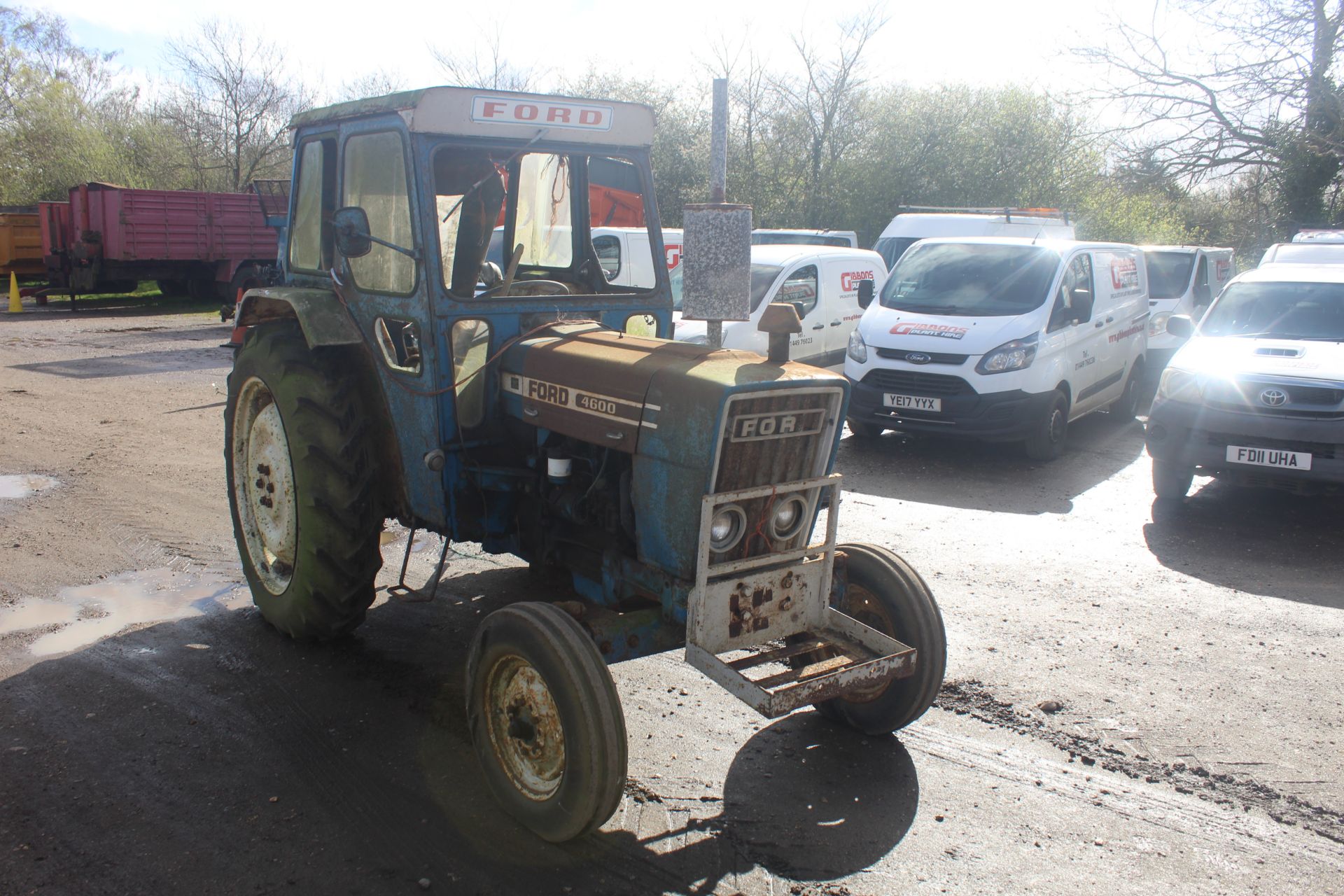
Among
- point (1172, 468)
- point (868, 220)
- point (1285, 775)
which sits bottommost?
point (1285, 775)

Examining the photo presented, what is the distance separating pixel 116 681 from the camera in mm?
4309

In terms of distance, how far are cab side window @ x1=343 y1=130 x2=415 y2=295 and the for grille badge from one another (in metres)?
5.70

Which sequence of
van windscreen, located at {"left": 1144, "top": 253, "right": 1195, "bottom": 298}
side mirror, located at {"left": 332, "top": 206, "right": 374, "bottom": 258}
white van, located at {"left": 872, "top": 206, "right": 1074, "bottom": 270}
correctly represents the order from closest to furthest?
side mirror, located at {"left": 332, "top": 206, "right": 374, "bottom": 258} < van windscreen, located at {"left": 1144, "top": 253, "right": 1195, "bottom": 298} < white van, located at {"left": 872, "top": 206, "right": 1074, "bottom": 270}

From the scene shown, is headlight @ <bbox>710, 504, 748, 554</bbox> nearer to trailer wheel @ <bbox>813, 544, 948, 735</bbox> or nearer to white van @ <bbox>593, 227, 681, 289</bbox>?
trailer wheel @ <bbox>813, 544, 948, 735</bbox>

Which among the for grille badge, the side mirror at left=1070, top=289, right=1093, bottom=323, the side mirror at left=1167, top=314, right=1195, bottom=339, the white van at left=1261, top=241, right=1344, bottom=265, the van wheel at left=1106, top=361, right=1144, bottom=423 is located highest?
the white van at left=1261, top=241, right=1344, bottom=265

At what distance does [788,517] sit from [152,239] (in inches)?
Result: 782

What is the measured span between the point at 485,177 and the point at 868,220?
21.3 m

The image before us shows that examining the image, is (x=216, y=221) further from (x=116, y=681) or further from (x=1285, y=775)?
(x=1285, y=775)

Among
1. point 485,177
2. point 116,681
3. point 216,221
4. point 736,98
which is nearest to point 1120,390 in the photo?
point 485,177

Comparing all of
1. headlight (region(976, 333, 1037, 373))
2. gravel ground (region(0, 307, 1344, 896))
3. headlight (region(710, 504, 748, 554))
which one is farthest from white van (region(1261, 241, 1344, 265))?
headlight (region(710, 504, 748, 554))

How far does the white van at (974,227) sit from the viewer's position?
14.3m

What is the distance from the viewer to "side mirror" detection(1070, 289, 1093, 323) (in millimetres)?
9086

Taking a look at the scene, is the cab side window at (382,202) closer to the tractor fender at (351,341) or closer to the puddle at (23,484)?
the tractor fender at (351,341)

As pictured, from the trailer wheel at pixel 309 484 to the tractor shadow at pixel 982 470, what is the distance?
4326 millimetres
